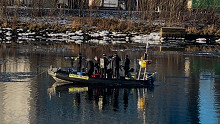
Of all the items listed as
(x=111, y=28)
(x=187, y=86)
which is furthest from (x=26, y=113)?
(x=111, y=28)

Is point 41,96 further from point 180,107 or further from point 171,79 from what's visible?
point 171,79

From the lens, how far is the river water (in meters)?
19.4

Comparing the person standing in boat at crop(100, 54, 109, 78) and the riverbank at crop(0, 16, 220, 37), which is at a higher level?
the riverbank at crop(0, 16, 220, 37)

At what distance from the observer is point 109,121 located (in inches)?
741

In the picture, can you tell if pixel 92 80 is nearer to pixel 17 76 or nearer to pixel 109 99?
pixel 109 99

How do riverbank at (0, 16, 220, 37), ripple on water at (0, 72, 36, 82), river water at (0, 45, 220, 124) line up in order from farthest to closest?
riverbank at (0, 16, 220, 37)
ripple on water at (0, 72, 36, 82)
river water at (0, 45, 220, 124)

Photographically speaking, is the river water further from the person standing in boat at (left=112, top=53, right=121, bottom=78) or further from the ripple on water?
the person standing in boat at (left=112, top=53, right=121, bottom=78)

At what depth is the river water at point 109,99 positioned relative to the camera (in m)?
19.4

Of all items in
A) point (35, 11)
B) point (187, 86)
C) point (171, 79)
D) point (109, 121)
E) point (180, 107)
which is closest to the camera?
point (109, 121)

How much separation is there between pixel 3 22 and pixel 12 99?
185 ft

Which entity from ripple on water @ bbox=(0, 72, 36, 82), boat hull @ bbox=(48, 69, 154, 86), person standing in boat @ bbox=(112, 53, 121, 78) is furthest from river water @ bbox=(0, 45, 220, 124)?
person standing in boat @ bbox=(112, 53, 121, 78)

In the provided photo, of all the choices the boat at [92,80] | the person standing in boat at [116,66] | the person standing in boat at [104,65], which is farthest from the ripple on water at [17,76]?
the person standing in boat at [116,66]

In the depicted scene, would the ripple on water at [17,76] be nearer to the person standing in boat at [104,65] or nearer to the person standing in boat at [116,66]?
the person standing in boat at [104,65]

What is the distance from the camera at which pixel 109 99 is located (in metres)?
23.3
